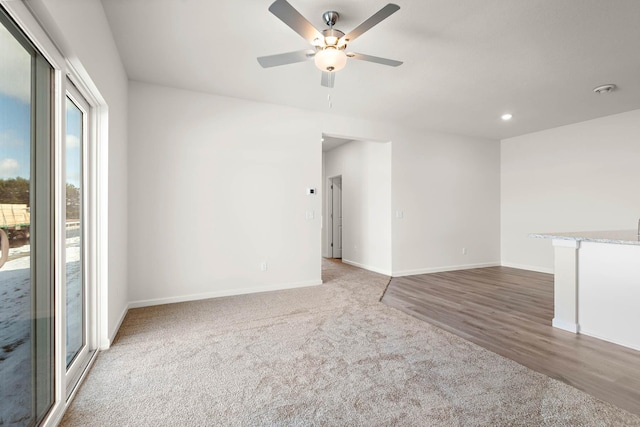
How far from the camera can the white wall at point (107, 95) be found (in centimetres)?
158

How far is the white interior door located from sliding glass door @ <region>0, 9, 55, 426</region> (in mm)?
6187

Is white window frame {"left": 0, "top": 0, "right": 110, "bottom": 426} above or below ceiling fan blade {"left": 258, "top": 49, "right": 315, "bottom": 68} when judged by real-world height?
below

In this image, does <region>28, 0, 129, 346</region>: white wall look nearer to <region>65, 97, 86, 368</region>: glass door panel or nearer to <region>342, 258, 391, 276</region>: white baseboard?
<region>65, 97, 86, 368</region>: glass door panel

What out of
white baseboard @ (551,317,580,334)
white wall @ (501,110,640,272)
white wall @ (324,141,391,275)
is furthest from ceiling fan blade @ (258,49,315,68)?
white wall @ (501,110,640,272)

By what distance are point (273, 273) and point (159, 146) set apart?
2.16 metres

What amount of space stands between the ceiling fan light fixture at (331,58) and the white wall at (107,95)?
1.52 meters

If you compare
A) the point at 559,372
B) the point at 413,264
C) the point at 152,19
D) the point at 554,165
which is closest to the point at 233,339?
the point at 559,372

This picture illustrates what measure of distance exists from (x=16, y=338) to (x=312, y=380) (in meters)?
1.52

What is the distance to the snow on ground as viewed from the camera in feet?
4.03

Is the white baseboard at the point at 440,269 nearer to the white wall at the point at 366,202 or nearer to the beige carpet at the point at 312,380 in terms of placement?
the white wall at the point at 366,202

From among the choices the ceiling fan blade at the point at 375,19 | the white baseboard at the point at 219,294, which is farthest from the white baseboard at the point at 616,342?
the ceiling fan blade at the point at 375,19

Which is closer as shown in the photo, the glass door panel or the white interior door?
the glass door panel

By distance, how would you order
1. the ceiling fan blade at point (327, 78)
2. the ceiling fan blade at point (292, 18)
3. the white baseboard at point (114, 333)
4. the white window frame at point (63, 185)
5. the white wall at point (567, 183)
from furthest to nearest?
the white wall at point (567, 183) → the ceiling fan blade at point (327, 78) → the white baseboard at point (114, 333) → the ceiling fan blade at point (292, 18) → the white window frame at point (63, 185)

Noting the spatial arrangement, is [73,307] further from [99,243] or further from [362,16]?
[362,16]
